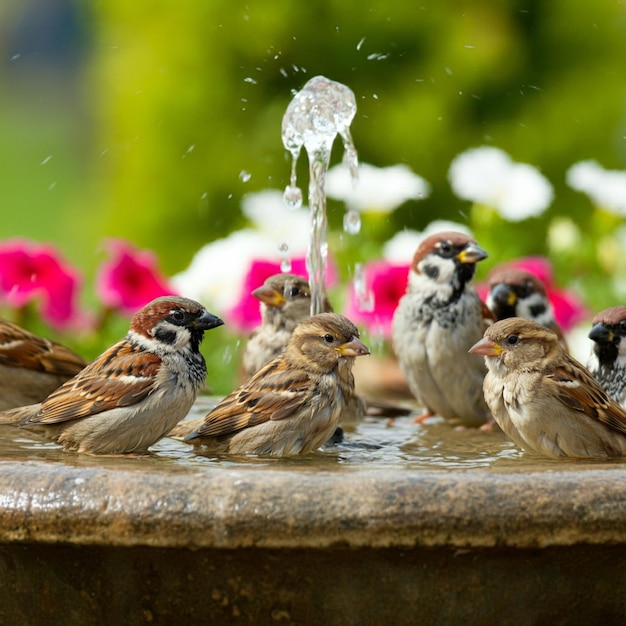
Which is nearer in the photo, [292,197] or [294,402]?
[294,402]

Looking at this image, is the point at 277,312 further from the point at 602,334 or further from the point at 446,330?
the point at 602,334

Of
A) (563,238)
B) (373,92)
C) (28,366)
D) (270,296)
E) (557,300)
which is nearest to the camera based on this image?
(28,366)

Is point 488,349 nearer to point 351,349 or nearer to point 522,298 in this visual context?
point 351,349

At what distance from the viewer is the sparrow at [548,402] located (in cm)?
318

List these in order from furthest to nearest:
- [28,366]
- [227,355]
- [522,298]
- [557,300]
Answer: [227,355]
[557,300]
[522,298]
[28,366]

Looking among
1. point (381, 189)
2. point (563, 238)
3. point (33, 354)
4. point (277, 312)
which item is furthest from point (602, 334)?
point (563, 238)

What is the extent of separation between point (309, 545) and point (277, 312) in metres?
1.85

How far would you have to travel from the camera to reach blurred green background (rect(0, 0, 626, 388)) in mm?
7844

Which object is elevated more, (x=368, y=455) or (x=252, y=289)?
(x=252, y=289)

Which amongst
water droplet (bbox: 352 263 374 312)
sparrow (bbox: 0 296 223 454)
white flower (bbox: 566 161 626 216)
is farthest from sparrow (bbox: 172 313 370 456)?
white flower (bbox: 566 161 626 216)

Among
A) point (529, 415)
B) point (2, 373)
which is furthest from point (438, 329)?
point (2, 373)

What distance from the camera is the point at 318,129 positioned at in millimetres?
4496

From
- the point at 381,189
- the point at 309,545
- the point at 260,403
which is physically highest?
the point at 381,189

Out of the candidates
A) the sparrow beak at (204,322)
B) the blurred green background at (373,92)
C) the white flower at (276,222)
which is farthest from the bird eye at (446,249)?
the blurred green background at (373,92)
